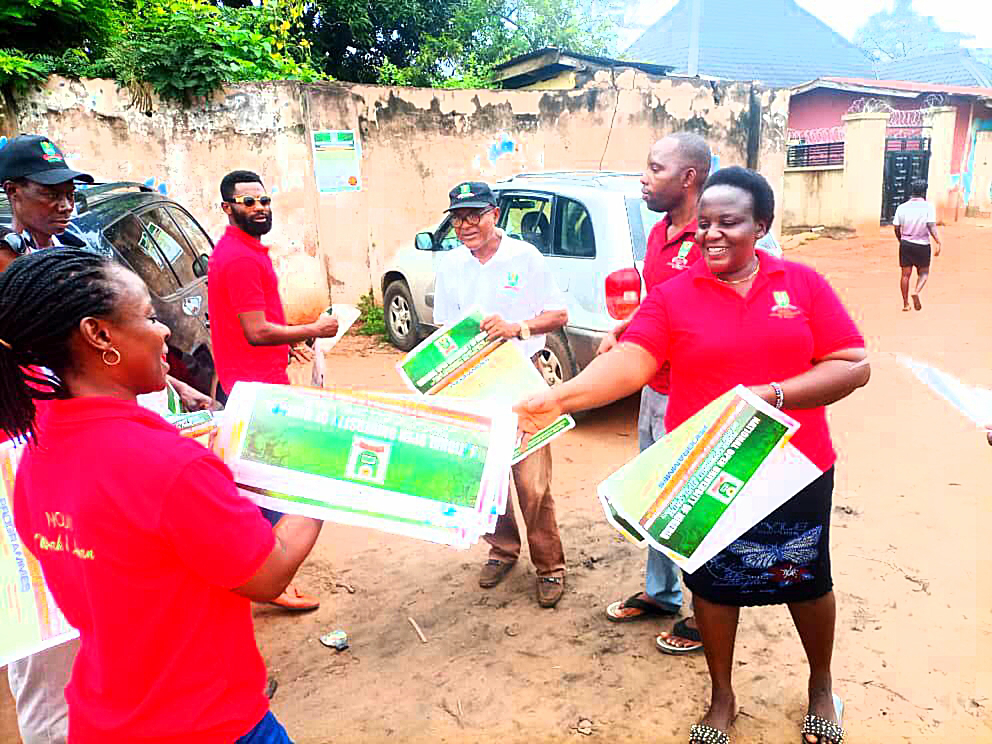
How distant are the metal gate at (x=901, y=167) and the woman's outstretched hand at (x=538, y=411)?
19222 millimetres

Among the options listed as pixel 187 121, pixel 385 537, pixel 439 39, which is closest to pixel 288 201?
pixel 187 121

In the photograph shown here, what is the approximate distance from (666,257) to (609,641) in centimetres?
163

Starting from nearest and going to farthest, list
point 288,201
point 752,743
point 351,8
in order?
point 752,743
point 288,201
point 351,8

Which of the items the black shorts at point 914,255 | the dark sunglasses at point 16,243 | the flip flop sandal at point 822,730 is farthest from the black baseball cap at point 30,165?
the black shorts at point 914,255

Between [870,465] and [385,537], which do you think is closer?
[385,537]

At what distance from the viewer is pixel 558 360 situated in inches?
227

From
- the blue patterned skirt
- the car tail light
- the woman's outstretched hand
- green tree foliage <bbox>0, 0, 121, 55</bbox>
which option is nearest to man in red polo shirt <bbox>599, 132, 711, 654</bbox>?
the woman's outstretched hand

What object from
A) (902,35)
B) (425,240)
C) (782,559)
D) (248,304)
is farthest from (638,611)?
(902,35)

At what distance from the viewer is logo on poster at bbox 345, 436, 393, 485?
5.07 feet

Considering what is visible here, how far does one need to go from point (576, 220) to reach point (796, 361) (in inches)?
144

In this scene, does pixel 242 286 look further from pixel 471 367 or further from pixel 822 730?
pixel 822 730

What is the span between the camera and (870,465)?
4.89 meters

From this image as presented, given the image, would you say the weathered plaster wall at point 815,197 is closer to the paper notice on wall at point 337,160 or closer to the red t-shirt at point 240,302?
the paper notice on wall at point 337,160

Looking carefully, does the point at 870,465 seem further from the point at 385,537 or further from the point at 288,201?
the point at 288,201
